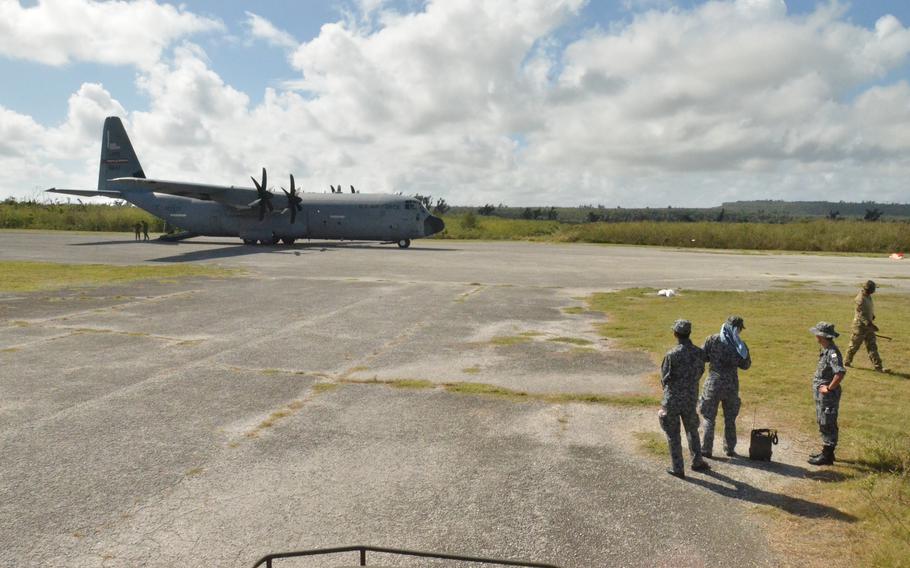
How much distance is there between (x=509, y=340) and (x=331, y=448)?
744 centimetres

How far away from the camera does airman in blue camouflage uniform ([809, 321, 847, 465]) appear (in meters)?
7.43

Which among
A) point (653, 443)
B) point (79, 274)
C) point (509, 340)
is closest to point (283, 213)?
point (79, 274)

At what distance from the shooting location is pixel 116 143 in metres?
44.1

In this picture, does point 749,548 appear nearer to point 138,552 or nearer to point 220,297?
point 138,552

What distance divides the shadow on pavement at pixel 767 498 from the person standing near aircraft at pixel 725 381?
0.67 metres

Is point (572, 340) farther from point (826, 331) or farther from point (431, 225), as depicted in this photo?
point (431, 225)

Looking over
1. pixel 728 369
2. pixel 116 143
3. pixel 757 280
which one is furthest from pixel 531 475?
pixel 116 143

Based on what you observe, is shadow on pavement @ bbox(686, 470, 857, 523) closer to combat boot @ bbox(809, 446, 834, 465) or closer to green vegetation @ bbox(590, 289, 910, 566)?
green vegetation @ bbox(590, 289, 910, 566)

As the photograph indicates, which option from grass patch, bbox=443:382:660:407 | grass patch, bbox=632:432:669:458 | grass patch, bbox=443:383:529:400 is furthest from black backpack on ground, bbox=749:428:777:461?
grass patch, bbox=443:383:529:400

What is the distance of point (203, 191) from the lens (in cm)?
3878

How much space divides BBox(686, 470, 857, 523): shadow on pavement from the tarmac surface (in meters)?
0.03

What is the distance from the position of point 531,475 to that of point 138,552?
418 centimetres

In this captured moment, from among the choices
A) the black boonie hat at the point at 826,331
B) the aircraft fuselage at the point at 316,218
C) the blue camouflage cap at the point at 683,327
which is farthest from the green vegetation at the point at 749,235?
the blue camouflage cap at the point at 683,327

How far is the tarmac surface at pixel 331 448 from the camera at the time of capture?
5.56 meters
